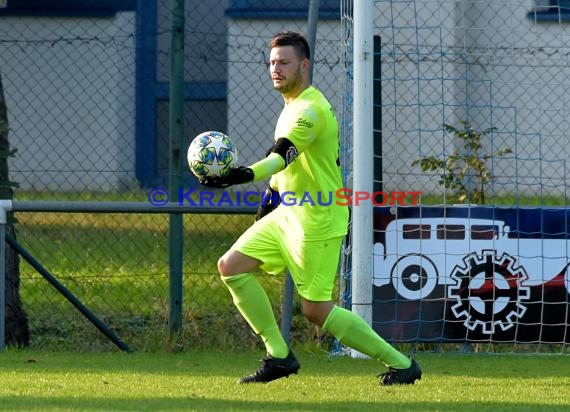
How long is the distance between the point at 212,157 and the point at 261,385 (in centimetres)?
137

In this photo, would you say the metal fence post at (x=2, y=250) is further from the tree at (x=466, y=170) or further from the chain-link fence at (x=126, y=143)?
the tree at (x=466, y=170)

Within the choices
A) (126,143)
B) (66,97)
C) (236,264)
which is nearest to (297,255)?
(236,264)

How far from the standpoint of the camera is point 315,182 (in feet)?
21.7

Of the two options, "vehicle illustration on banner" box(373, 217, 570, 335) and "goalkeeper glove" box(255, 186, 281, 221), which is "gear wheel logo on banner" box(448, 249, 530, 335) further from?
"goalkeeper glove" box(255, 186, 281, 221)

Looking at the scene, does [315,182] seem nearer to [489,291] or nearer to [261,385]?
[261,385]

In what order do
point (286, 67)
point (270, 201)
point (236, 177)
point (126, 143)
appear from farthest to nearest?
point (126, 143) < point (270, 201) < point (286, 67) < point (236, 177)

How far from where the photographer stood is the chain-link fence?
9.18 m

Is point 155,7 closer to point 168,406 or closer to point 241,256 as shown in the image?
point 241,256

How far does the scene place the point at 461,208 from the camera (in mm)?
8492

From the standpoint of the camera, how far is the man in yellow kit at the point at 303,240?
6594 millimetres

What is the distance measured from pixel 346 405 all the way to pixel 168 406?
2.81 feet

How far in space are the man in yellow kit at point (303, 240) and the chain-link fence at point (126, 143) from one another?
189 cm

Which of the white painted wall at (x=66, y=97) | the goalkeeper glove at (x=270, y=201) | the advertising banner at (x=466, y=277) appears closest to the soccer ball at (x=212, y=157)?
the goalkeeper glove at (x=270, y=201)

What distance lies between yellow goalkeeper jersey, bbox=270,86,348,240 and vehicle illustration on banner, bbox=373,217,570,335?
5.90 ft
